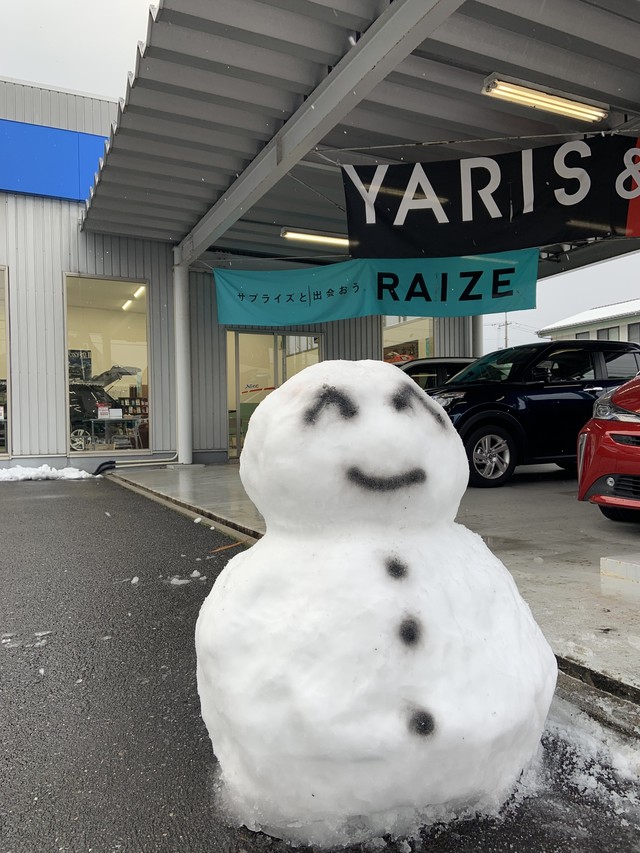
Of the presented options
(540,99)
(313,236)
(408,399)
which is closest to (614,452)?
(408,399)

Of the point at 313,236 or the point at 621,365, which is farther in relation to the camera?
the point at 313,236

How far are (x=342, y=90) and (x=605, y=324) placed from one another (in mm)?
27090

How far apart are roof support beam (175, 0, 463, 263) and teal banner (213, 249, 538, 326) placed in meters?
1.23

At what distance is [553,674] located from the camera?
1808 mm

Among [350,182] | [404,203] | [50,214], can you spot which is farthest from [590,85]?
[50,214]

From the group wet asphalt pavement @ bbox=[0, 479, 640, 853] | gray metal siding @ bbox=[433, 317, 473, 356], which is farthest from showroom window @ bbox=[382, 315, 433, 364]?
wet asphalt pavement @ bbox=[0, 479, 640, 853]

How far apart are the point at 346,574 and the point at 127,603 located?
2.42 metres

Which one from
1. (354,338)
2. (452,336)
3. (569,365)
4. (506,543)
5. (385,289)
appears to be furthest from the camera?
Result: (452,336)

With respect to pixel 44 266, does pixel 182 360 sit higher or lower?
lower

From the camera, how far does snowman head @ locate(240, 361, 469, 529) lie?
164 centimetres

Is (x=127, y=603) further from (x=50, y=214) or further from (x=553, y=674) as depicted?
(x=50, y=214)

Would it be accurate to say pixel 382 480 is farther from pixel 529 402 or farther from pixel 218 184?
pixel 218 184

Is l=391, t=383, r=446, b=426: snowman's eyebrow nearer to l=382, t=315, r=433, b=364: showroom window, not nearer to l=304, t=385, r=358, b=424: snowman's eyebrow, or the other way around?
l=304, t=385, r=358, b=424: snowman's eyebrow

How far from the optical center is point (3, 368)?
1077 centimetres
